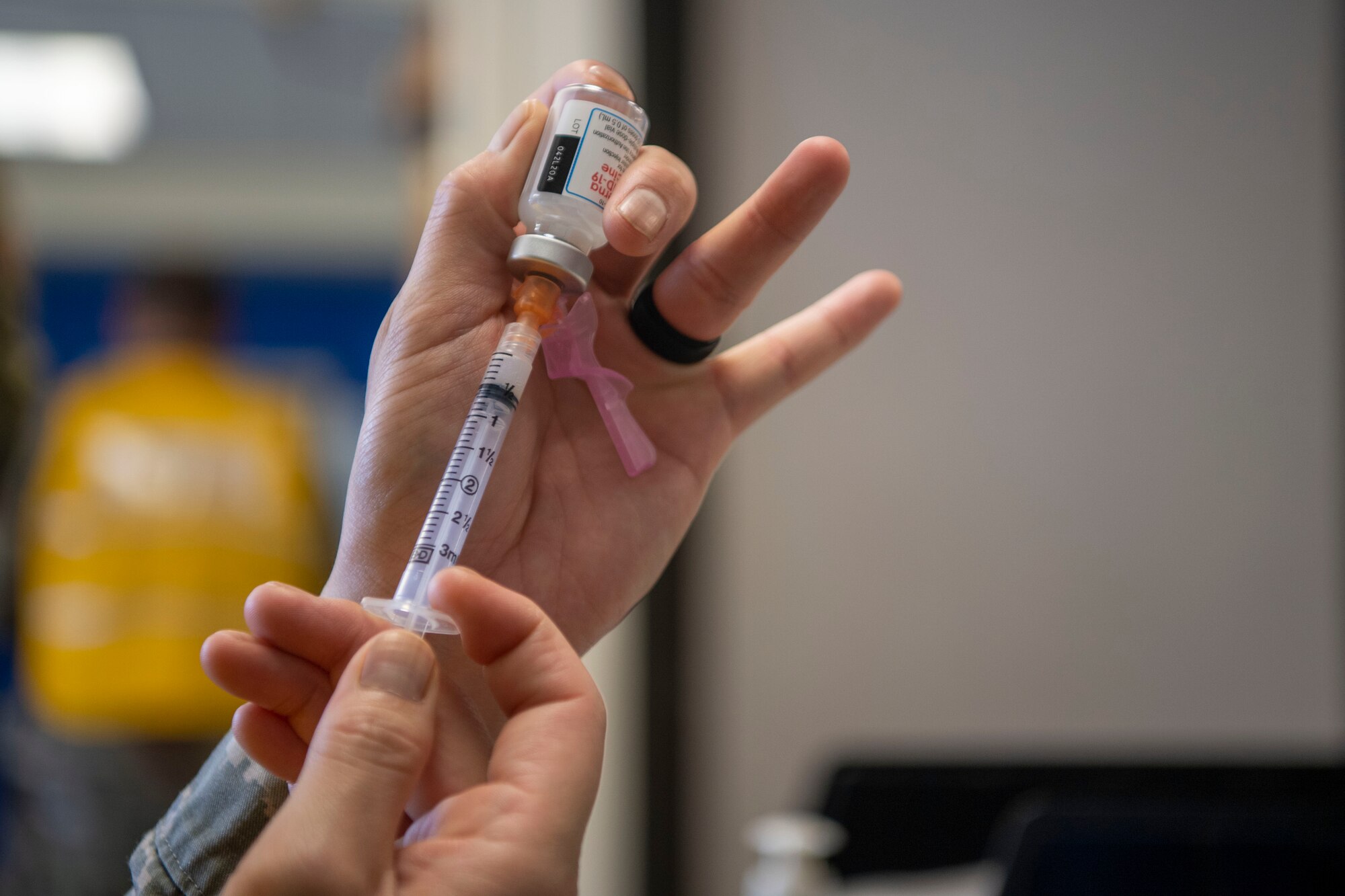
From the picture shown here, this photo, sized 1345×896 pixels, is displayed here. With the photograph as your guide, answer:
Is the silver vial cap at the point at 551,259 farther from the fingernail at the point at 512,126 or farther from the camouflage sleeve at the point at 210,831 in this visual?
the camouflage sleeve at the point at 210,831

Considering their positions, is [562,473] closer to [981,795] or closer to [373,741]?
[373,741]

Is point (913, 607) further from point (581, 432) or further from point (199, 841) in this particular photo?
point (199, 841)

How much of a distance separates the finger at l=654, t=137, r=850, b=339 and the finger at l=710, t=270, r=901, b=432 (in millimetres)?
72

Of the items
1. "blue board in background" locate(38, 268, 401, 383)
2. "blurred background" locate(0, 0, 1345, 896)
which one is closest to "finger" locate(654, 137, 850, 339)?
"blurred background" locate(0, 0, 1345, 896)

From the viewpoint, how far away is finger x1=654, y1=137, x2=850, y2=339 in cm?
76

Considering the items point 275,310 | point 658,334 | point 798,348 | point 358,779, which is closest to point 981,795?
point 798,348

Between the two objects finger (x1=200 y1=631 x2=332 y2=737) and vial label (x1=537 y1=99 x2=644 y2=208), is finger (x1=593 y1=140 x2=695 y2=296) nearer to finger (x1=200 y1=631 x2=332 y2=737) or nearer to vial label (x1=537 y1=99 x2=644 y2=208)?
vial label (x1=537 y1=99 x2=644 y2=208)

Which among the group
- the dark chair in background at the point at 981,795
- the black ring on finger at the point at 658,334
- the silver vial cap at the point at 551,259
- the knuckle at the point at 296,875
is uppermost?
the silver vial cap at the point at 551,259

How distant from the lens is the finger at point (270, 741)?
2.03 feet

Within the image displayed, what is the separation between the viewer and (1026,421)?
2055 millimetres

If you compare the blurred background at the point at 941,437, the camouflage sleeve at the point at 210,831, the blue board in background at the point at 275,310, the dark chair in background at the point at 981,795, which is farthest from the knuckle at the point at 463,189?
the blue board in background at the point at 275,310

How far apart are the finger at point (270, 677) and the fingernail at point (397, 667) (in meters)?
0.12

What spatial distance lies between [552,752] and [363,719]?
0.30 ft

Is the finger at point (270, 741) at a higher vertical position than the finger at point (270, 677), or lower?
lower
